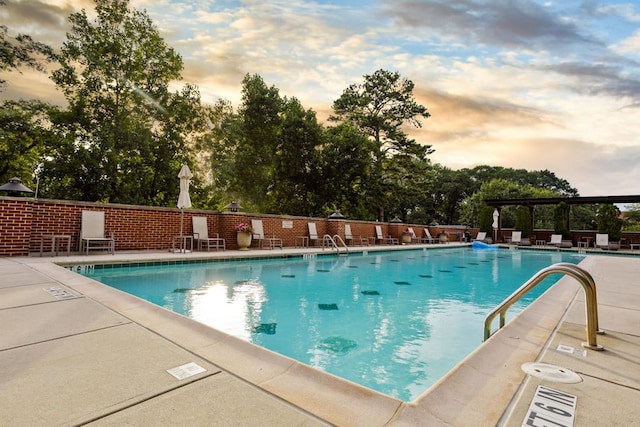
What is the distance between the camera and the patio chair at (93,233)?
823 cm

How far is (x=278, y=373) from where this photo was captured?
6.19ft

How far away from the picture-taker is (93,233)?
8406mm

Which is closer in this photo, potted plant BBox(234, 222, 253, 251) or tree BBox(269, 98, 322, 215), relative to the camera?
potted plant BBox(234, 222, 253, 251)

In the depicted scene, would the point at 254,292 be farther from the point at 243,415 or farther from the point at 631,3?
the point at 631,3

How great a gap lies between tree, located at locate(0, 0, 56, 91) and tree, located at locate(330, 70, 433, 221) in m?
18.6

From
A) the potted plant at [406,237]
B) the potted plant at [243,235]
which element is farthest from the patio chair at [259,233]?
the potted plant at [406,237]

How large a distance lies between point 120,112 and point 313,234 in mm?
13953

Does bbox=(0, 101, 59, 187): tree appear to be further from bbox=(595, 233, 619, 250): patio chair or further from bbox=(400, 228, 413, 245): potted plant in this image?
bbox=(595, 233, 619, 250): patio chair

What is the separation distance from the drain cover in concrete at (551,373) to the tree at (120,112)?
20.7 metres

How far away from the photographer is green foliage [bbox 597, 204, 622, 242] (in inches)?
787

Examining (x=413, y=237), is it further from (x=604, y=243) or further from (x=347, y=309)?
(x=347, y=309)

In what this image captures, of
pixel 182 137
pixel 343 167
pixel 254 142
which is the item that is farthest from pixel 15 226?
pixel 254 142

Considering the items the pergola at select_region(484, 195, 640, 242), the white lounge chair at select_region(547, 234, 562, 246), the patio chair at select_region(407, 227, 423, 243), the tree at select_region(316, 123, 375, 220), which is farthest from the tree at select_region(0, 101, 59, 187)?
the white lounge chair at select_region(547, 234, 562, 246)

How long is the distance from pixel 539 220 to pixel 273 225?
33621 millimetres
